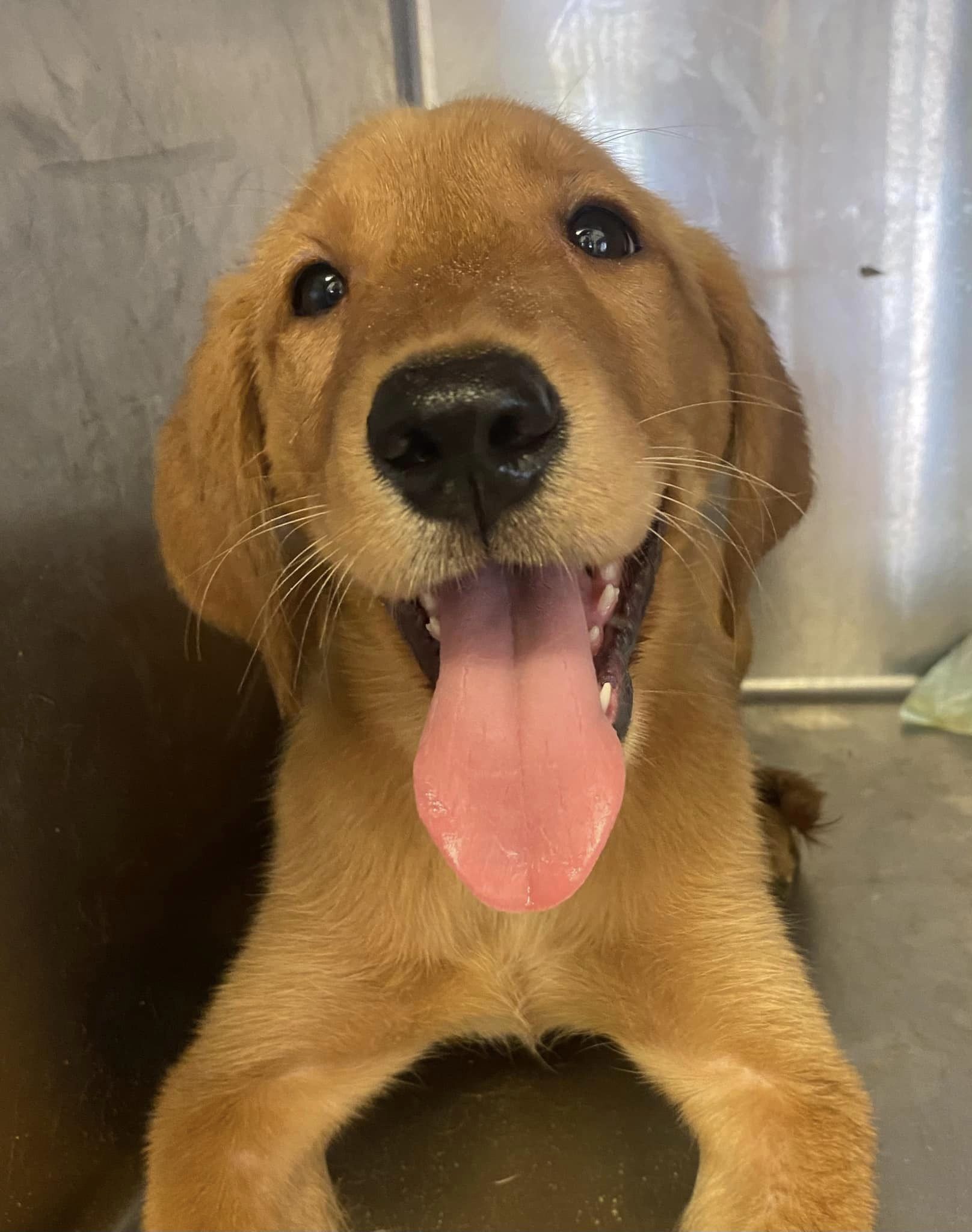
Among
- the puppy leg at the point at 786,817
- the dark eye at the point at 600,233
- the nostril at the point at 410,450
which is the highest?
the dark eye at the point at 600,233

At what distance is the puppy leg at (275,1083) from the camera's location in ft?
4.28

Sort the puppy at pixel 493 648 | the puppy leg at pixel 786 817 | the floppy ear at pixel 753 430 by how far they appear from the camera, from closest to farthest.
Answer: the puppy at pixel 493 648 < the floppy ear at pixel 753 430 < the puppy leg at pixel 786 817

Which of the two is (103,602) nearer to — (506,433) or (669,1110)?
(506,433)

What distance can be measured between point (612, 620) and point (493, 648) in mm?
215

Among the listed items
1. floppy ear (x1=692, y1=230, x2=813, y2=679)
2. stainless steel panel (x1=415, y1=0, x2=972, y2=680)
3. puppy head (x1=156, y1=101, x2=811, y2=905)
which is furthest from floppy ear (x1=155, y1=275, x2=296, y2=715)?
stainless steel panel (x1=415, y1=0, x2=972, y2=680)

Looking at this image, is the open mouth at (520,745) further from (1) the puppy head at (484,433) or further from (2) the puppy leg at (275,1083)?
(2) the puppy leg at (275,1083)

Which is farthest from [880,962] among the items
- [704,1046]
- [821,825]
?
[704,1046]

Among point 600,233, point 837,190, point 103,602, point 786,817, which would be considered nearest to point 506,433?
point 600,233

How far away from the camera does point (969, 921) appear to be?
6.18 feet

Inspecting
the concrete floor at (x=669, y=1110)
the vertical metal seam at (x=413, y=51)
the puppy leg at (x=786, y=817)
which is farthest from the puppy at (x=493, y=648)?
the vertical metal seam at (x=413, y=51)

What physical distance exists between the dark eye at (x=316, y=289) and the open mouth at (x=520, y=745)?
0.49 meters

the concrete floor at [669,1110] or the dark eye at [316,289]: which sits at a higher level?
the dark eye at [316,289]

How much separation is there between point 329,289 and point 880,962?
1382 millimetres

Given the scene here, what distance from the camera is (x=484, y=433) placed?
1.06 meters
